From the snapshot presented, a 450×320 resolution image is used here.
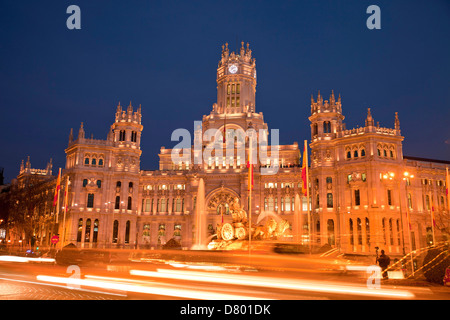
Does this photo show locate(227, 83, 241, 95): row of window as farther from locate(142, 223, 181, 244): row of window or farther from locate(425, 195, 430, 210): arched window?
locate(425, 195, 430, 210): arched window

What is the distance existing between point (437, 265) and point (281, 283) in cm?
1401

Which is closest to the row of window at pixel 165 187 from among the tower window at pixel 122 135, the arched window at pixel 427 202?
the tower window at pixel 122 135

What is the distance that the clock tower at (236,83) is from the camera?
97.9 meters

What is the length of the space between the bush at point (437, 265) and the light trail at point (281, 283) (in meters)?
11.2

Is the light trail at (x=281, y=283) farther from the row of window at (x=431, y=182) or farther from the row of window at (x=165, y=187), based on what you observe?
A: the row of window at (x=431, y=182)

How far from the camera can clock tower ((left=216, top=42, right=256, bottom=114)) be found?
9794cm

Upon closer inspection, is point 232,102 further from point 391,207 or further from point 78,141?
point 391,207

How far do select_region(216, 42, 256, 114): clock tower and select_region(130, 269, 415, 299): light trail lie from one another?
77889mm

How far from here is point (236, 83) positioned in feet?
→ 327

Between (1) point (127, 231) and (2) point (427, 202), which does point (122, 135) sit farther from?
(2) point (427, 202)

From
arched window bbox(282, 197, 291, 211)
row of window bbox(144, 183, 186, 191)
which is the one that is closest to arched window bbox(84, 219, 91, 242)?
row of window bbox(144, 183, 186, 191)

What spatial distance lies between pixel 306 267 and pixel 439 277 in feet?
35.7
